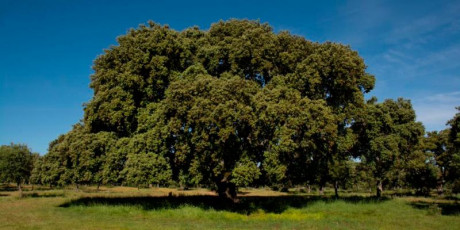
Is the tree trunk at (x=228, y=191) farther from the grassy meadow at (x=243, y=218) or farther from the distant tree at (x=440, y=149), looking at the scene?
the distant tree at (x=440, y=149)

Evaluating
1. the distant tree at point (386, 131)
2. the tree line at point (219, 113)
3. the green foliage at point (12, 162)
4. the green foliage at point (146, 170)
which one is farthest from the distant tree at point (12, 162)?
the distant tree at point (386, 131)

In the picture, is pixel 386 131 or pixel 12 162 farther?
pixel 12 162

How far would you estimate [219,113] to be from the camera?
21.5m

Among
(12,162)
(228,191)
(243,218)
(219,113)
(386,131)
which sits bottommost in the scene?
(243,218)

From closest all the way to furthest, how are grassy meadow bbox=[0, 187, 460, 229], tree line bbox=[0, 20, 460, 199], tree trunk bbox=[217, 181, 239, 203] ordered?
grassy meadow bbox=[0, 187, 460, 229], tree line bbox=[0, 20, 460, 199], tree trunk bbox=[217, 181, 239, 203]

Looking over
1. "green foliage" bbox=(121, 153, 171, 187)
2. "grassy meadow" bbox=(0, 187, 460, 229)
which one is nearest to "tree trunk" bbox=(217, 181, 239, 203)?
"grassy meadow" bbox=(0, 187, 460, 229)

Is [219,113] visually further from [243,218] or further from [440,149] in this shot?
[440,149]

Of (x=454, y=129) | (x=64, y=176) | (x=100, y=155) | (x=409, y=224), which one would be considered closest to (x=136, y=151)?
(x=100, y=155)

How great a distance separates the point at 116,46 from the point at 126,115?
7.73 m

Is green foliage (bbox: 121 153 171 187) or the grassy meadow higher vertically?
green foliage (bbox: 121 153 171 187)

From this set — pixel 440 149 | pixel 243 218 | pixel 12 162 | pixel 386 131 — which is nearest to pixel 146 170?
pixel 243 218

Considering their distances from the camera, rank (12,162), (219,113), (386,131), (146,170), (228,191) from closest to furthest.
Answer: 1. (219,113)
2. (146,170)
3. (228,191)
4. (386,131)
5. (12,162)

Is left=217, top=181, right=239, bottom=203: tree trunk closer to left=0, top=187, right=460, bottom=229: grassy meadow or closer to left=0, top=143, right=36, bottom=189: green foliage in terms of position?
left=0, top=187, right=460, bottom=229: grassy meadow

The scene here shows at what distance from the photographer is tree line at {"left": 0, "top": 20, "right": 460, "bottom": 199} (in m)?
→ 22.9
